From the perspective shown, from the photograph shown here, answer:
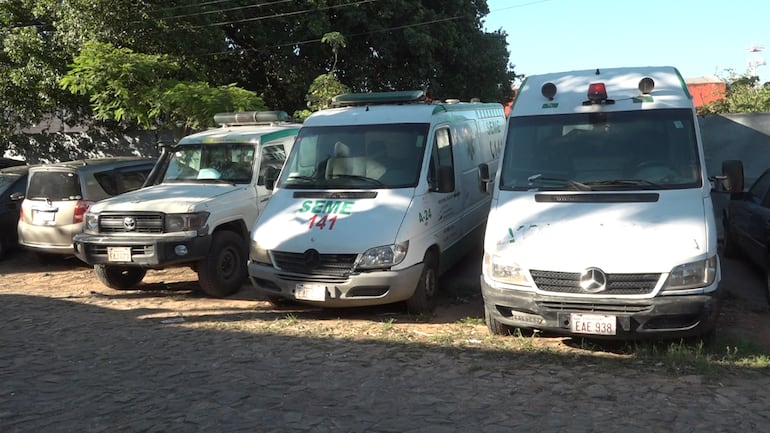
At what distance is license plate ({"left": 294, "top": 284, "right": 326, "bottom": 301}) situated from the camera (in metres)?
7.04

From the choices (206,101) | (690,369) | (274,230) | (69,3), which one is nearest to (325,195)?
(274,230)

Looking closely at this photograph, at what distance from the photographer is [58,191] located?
10.4 m

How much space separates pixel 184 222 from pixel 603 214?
16.0 ft

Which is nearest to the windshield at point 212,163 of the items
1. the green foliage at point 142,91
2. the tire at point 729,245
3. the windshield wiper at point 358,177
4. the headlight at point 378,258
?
the windshield wiper at point 358,177

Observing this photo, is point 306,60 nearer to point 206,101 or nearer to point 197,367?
point 206,101

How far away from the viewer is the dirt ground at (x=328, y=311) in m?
7.04

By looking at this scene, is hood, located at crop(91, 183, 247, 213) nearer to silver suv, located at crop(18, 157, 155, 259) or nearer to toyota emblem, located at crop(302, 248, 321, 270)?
silver suv, located at crop(18, 157, 155, 259)

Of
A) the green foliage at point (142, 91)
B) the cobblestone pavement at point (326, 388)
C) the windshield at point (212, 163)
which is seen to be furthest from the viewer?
the green foliage at point (142, 91)

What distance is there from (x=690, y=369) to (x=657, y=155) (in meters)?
2.11

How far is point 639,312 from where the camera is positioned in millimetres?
5508

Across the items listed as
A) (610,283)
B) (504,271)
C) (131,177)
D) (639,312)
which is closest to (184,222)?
Result: (131,177)

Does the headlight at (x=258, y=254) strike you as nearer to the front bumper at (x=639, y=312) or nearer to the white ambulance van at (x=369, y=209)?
the white ambulance van at (x=369, y=209)

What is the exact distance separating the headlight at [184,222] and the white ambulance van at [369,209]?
0.95m

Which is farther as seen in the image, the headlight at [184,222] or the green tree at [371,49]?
the green tree at [371,49]
